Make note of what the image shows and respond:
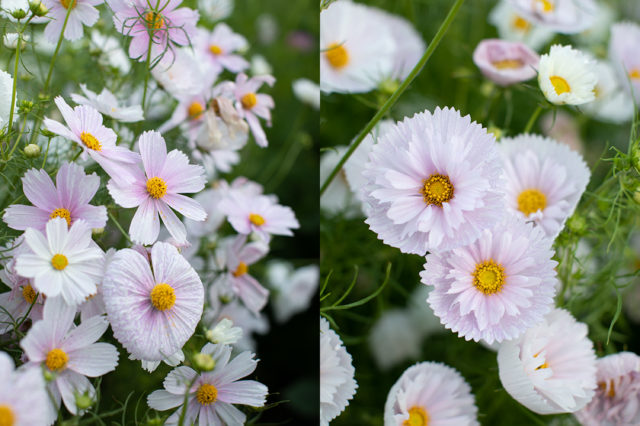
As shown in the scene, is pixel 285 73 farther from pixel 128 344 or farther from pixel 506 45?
pixel 128 344

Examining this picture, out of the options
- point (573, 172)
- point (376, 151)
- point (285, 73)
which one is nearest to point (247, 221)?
point (376, 151)

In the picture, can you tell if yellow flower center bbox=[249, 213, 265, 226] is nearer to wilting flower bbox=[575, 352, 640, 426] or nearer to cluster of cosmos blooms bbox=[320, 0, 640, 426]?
cluster of cosmos blooms bbox=[320, 0, 640, 426]

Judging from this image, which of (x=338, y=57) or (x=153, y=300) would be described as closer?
(x=153, y=300)

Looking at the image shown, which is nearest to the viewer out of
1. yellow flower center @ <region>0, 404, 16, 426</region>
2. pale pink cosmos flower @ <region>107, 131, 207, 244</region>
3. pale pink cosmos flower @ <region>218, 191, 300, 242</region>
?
yellow flower center @ <region>0, 404, 16, 426</region>

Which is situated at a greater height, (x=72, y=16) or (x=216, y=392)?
(x=72, y=16)

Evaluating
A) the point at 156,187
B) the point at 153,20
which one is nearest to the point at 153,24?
the point at 153,20

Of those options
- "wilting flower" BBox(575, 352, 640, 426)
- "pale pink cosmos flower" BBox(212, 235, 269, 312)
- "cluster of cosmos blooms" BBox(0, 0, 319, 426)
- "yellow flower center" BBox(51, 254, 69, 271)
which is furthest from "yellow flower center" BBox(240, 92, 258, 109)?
"wilting flower" BBox(575, 352, 640, 426)

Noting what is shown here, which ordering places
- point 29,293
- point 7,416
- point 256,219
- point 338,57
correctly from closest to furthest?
point 7,416, point 29,293, point 256,219, point 338,57

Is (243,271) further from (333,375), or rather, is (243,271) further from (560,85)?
(560,85)
